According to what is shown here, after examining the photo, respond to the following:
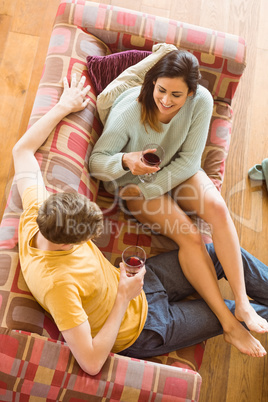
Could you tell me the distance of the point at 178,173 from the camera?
6.68 feet

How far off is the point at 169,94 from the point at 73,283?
90 cm

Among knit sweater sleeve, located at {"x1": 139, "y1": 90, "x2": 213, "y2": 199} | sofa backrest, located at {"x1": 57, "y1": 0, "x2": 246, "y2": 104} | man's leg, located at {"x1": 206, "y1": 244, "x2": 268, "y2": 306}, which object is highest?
sofa backrest, located at {"x1": 57, "y1": 0, "x2": 246, "y2": 104}

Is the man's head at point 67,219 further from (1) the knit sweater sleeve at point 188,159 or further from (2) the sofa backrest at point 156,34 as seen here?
(2) the sofa backrest at point 156,34

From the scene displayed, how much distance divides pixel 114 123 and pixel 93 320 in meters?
0.89

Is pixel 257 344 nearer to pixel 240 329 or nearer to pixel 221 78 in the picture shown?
pixel 240 329

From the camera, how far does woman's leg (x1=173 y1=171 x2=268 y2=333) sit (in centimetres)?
186

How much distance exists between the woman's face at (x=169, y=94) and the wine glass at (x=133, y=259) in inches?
25.1

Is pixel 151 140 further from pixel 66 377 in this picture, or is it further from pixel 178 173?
pixel 66 377

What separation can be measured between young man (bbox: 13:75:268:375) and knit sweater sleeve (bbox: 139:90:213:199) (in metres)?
0.32

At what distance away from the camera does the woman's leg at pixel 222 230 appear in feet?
6.10

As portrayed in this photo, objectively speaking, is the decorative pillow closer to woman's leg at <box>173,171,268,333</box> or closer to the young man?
the young man

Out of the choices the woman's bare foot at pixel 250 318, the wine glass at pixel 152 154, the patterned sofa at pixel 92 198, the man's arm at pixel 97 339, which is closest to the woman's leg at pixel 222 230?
the woman's bare foot at pixel 250 318

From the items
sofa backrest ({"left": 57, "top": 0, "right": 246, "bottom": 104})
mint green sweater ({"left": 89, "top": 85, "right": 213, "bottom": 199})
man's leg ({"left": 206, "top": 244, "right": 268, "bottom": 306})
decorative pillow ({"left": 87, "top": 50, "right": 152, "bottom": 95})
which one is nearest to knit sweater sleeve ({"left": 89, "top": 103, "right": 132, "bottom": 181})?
mint green sweater ({"left": 89, "top": 85, "right": 213, "bottom": 199})

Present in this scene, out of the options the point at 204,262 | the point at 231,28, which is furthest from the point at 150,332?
the point at 231,28
